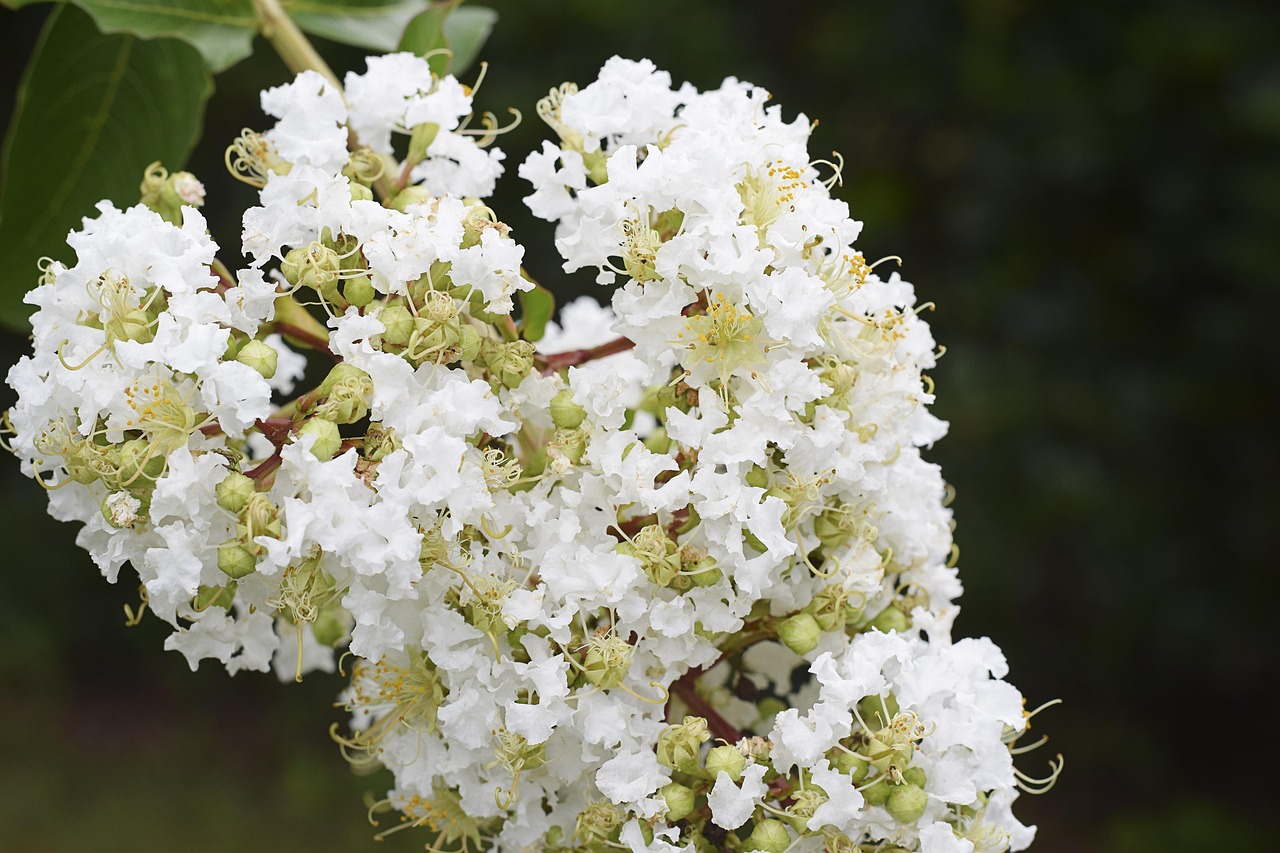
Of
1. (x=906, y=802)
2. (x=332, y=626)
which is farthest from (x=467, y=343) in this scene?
(x=906, y=802)

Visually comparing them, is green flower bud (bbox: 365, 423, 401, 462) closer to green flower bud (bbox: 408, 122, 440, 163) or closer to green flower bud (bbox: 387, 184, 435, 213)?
green flower bud (bbox: 387, 184, 435, 213)

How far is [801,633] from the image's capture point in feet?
3.65

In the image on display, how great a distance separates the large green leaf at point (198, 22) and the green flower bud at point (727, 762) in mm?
872

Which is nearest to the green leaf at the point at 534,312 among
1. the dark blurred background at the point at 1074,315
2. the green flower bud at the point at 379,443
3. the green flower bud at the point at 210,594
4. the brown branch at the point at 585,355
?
the brown branch at the point at 585,355

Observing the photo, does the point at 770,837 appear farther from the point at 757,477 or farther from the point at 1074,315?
the point at 1074,315

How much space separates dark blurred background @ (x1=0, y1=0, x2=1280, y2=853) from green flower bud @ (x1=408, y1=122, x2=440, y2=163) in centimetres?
215

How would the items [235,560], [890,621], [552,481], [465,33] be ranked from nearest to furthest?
[235,560] < [552,481] < [890,621] < [465,33]

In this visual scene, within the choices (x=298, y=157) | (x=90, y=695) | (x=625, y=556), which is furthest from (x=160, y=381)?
(x=90, y=695)

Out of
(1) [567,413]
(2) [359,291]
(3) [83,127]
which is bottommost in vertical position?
(1) [567,413]

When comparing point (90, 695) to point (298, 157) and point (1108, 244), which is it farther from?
point (298, 157)

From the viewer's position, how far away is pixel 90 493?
1051 millimetres

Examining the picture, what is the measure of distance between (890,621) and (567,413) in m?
0.36

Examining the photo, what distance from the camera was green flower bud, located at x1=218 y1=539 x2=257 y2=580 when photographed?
97 centimetres

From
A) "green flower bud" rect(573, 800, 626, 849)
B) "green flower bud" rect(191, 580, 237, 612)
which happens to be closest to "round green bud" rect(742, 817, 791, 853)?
"green flower bud" rect(573, 800, 626, 849)
